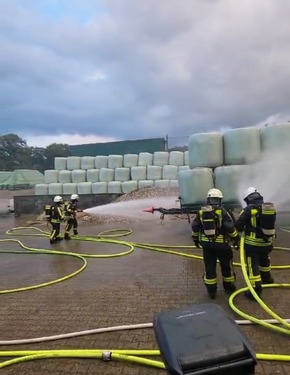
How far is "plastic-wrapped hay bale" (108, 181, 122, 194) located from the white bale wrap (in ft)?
3.30

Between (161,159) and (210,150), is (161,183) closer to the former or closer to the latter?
(161,159)

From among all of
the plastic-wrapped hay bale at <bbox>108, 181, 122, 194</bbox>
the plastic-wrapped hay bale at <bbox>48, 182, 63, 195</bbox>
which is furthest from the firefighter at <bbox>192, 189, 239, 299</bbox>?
the plastic-wrapped hay bale at <bbox>48, 182, 63, 195</bbox>

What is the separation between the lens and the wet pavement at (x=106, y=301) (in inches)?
121

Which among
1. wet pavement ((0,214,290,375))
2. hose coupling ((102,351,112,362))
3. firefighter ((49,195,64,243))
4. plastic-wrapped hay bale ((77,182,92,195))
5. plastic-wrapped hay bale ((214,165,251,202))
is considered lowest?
wet pavement ((0,214,290,375))

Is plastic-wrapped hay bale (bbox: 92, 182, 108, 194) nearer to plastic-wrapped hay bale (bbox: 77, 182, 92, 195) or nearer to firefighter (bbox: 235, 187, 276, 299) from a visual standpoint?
plastic-wrapped hay bale (bbox: 77, 182, 92, 195)

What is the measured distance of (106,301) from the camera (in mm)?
4652

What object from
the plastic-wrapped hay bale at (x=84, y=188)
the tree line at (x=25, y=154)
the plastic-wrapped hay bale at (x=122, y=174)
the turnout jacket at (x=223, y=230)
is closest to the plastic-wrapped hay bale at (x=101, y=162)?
the plastic-wrapped hay bale at (x=122, y=174)

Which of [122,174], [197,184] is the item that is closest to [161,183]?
[122,174]

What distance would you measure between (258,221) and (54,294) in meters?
3.05

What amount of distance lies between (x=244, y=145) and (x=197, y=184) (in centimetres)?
153

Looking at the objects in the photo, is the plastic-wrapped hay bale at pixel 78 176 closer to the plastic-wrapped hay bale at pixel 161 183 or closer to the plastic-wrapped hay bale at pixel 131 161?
the plastic-wrapped hay bale at pixel 131 161

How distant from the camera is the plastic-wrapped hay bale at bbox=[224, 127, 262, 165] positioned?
872 centimetres

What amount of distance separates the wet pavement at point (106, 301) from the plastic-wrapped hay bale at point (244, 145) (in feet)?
7.22

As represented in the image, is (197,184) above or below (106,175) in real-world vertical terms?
below
